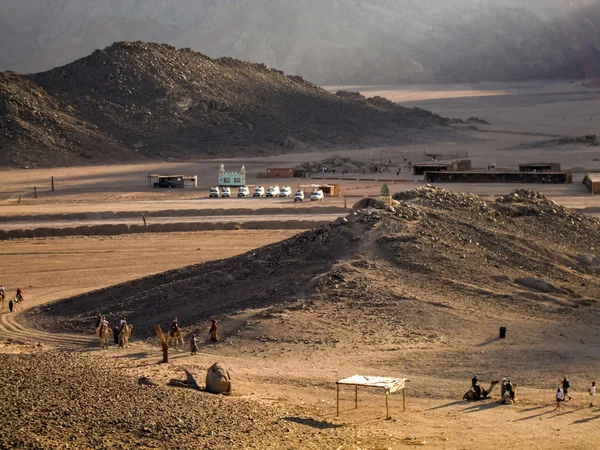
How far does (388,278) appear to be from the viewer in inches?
984

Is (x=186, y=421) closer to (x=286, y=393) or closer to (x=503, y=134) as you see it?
(x=286, y=393)

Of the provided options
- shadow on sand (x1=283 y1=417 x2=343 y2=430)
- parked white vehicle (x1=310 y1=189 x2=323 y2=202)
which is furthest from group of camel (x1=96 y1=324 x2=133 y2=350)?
parked white vehicle (x1=310 y1=189 x2=323 y2=202)

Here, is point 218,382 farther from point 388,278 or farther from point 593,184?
point 593,184

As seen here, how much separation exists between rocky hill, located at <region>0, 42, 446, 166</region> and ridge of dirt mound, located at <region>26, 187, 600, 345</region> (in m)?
54.9

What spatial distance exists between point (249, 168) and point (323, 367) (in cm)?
5794

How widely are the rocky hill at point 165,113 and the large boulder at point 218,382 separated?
207 feet

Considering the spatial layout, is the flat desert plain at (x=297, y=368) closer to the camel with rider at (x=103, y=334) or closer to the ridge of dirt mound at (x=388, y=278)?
the ridge of dirt mound at (x=388, y=278)

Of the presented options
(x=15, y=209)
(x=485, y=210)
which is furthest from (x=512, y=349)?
(x=15, y=209)

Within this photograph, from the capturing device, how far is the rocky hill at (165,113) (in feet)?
274

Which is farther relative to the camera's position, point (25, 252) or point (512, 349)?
point (25, 252)

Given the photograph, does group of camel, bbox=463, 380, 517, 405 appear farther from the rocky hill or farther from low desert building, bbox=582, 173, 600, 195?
the rocky hill

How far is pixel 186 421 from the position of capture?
15.7 meters

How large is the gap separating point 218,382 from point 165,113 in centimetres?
7489

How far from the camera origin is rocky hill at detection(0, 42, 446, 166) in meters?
83.6
